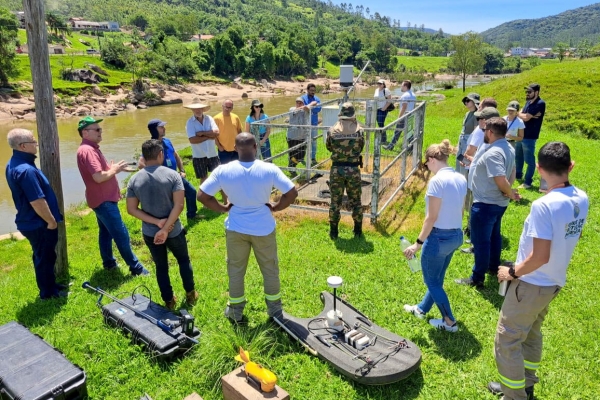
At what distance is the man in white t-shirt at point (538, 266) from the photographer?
275 centimetres

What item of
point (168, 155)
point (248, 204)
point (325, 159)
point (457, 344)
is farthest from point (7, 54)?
point (457, 344)

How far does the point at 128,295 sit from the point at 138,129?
26277 mm

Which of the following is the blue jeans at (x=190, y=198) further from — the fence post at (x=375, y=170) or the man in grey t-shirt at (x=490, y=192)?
the man in grey t-shirt at (x=490, y=192)

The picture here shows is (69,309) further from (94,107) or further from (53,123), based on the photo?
(94,107)

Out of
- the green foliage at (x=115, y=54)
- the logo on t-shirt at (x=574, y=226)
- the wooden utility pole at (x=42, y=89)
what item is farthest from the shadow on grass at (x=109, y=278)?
the green foliage at (x=115, y=54)

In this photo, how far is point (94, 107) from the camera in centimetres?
3769

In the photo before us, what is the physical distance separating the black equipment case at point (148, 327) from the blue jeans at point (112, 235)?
114cm

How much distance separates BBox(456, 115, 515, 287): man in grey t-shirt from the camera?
14.6 feet

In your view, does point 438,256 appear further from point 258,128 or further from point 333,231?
point 258,128

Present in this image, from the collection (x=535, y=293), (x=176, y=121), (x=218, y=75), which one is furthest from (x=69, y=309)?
(x=218, y=75)

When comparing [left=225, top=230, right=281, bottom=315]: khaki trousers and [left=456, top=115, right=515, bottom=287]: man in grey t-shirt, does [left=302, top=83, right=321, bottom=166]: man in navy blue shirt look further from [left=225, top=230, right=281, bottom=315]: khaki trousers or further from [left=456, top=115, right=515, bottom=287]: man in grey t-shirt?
[left=225, top=230, right=281, bottom=315]: khaki trousers

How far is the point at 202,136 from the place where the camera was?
770 centimetres

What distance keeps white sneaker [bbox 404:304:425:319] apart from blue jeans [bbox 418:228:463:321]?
32 cm

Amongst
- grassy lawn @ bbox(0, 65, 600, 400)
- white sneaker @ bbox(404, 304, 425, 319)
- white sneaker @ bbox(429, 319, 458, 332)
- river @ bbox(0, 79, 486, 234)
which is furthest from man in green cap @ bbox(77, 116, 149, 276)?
river @ bbox(0, 79, 486, 234)
